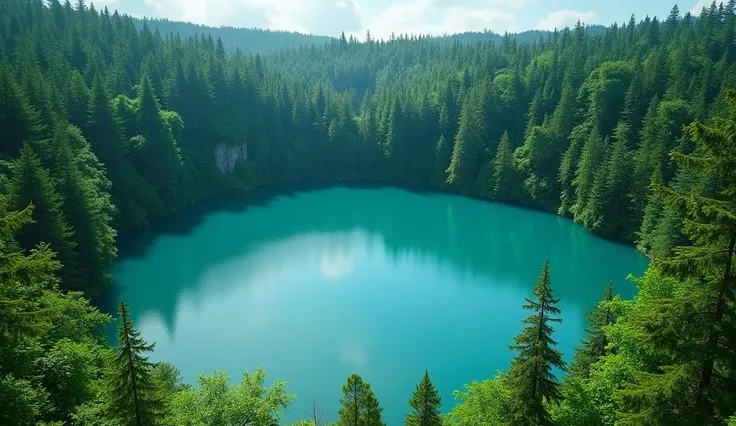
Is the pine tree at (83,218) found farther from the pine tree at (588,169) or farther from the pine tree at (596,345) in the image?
the pine tree at (588,169)

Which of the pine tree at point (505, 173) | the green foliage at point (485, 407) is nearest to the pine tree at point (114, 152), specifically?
the green foliage at point (485, 407)

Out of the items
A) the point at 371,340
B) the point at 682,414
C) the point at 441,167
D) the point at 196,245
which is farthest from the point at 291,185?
the point at 682,414

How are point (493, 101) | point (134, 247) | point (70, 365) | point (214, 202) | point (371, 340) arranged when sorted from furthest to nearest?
point (493, 101)
point (214, 202)
point (134, 247)
point (371, 340)
point (70, 365)

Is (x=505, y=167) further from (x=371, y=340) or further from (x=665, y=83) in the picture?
(x=371, y=340)

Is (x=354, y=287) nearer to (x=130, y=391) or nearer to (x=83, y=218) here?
(x=83, y=218)

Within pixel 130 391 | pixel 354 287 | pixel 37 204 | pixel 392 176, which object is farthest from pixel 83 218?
pixel 392 176
